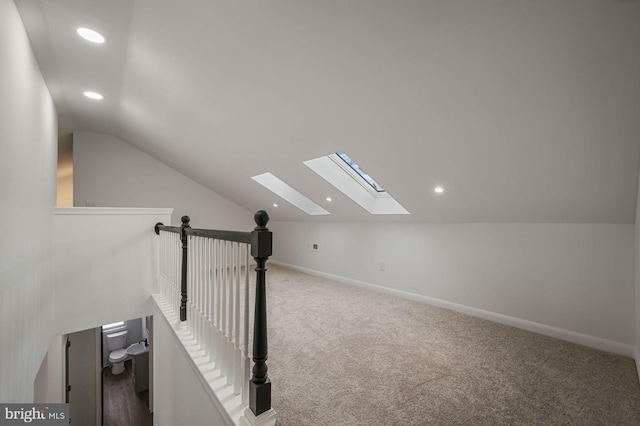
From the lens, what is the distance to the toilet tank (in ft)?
20.0

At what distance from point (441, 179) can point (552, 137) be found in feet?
2.86

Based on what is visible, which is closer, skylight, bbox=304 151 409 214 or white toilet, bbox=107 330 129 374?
skylight, bbox=304 151 409 214

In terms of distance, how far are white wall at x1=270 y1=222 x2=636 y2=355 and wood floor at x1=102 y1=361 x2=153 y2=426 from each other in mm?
4285

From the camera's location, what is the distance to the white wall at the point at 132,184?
4.45 m

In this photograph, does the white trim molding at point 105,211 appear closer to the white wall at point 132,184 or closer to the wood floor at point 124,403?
the white wall at point 132,184

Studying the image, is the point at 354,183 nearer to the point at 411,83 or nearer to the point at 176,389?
the point at 411,83

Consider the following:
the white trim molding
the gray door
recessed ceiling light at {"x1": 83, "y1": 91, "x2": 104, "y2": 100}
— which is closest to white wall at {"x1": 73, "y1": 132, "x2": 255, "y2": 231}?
recessed ceiling light at {"x1": 83, "y1": 91, "x2": 104, "y2": 100}

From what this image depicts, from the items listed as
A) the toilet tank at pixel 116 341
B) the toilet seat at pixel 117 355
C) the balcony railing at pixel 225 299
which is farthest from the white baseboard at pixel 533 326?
the toilet tank at pixel 116 341

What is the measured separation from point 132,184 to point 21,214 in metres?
3.44

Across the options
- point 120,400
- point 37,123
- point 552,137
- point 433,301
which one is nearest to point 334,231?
point 433,301

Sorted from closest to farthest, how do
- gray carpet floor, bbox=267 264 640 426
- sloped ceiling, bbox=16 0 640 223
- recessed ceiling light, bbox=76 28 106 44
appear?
sloped ceiling, bbox=16 0 640 223, gray carpet floor, bbox=267 264 640 426, recessed ceiling light, bbox=76 28 106 44

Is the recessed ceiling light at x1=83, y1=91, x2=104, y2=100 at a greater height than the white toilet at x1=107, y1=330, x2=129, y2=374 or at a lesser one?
greater

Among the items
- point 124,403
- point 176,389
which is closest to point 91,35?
point 176,389

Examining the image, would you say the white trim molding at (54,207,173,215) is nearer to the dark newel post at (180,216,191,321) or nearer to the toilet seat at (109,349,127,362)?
the dark newel post at (180,216,191,321)
